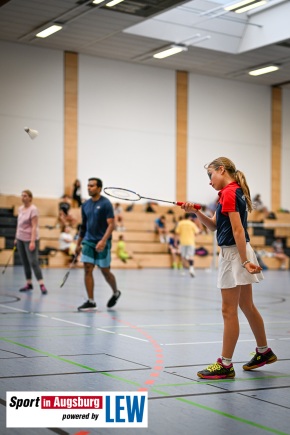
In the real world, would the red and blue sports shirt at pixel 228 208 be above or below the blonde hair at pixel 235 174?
below

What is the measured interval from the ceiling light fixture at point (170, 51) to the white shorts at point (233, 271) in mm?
23301

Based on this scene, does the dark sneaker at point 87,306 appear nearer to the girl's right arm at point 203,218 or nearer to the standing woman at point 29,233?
the standing woman at point 29,233

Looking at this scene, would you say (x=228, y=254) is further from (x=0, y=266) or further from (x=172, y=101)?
(x=172, y=101)

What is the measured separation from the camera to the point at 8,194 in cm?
2930

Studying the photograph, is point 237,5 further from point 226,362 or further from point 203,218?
point 226,362

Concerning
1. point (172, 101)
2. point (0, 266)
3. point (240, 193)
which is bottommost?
point (0, 266)

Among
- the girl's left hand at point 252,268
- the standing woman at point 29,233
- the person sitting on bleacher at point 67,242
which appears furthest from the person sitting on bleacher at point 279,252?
the girl's left hand at point 252,268

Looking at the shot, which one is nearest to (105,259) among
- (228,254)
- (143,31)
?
(228,254)

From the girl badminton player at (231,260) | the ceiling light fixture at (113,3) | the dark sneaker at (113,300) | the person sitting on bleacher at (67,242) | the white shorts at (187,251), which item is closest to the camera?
the girl badminton player at (231,260)

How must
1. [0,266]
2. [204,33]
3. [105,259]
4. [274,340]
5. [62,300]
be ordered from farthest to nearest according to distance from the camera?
[204,33]
[0,266]
[62,300]
[105,259]
[274,340]

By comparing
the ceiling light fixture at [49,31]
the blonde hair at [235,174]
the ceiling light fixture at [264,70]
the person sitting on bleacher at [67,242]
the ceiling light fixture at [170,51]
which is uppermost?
the ceiling light fixture at [49,31]

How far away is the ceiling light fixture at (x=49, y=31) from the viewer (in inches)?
1038

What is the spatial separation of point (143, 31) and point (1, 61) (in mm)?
5956

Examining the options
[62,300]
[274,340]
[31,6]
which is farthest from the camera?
[31,6]
